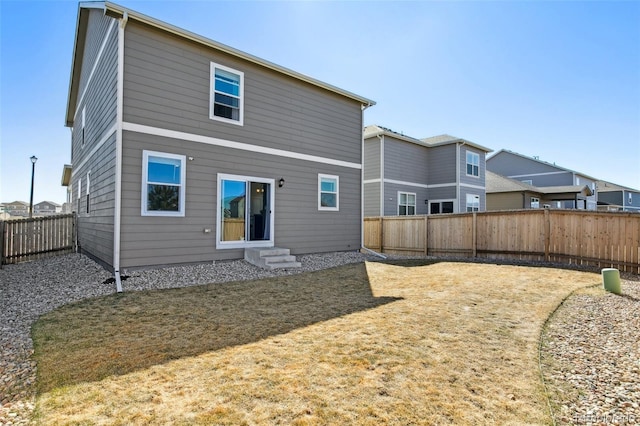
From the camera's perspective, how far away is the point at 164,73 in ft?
25.8

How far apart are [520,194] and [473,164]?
6.39 meters

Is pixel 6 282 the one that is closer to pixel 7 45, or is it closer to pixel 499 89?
pixel 7 45

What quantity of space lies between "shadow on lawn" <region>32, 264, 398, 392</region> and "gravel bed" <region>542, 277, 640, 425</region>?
2542 mm

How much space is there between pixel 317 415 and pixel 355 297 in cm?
372

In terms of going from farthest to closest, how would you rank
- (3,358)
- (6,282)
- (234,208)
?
(234,208) < (6,282) < (3,358)

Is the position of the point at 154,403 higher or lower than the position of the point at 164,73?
lower

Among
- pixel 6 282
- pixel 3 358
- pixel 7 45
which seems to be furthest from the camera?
pixel 7 45

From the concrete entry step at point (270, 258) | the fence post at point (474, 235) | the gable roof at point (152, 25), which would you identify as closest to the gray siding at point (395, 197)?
the fence post at point (474, 235)

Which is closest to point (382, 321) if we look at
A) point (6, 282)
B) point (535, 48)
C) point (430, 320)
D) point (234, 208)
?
point (430, 320)

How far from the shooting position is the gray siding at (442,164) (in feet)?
60.7

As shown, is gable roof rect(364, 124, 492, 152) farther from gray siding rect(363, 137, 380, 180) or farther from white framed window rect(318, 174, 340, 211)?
white framed window rect(318, 174, 340, 211)

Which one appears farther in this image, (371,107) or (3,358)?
(371,107)

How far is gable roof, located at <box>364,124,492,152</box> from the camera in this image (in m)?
16.6

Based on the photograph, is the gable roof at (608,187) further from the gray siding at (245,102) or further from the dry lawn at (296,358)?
the dry lawn at (296,358)
